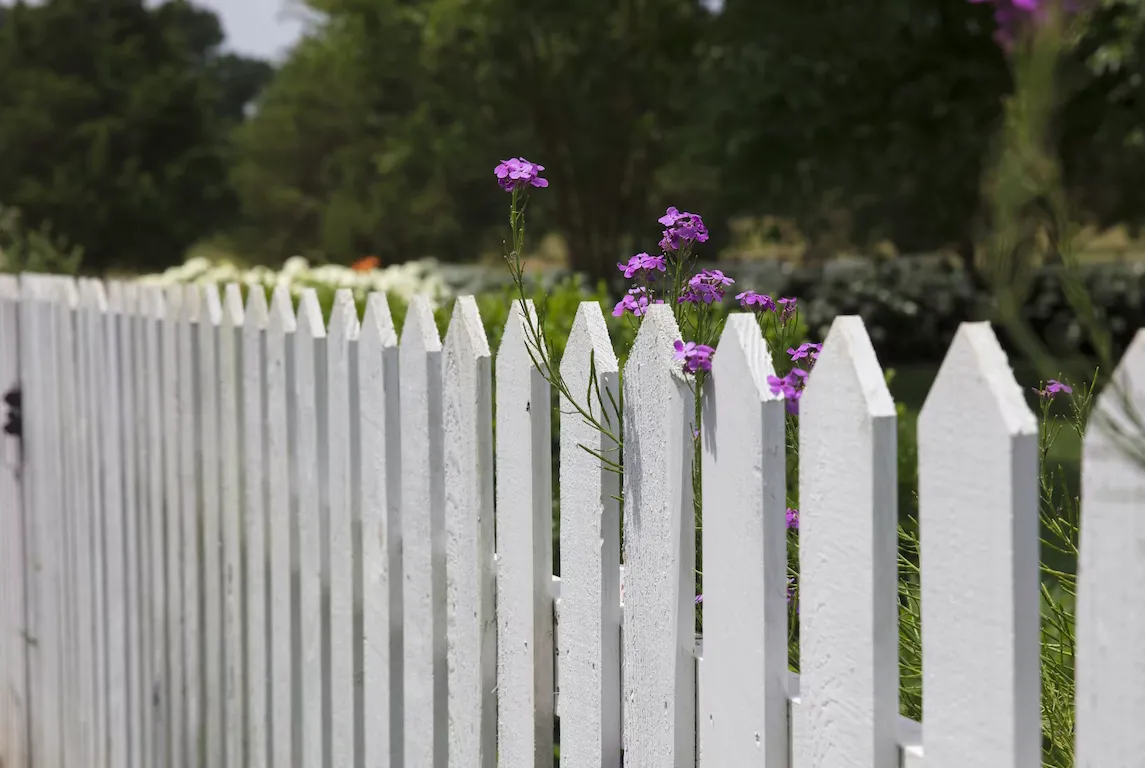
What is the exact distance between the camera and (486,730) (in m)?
1.89

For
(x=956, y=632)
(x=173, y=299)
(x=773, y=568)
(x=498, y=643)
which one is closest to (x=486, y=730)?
(x=498, y=643)

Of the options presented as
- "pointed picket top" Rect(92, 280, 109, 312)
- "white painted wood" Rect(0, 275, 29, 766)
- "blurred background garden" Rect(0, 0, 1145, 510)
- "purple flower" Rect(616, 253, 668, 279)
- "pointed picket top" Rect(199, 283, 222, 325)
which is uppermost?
"blurred background garden" Rect(0, 0, 1145, 510)

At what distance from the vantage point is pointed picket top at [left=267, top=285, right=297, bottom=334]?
2.46 meters

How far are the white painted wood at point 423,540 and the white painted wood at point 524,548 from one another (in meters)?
0.17

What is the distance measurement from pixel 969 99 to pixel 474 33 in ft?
22.2

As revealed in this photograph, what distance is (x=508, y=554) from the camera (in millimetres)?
1811

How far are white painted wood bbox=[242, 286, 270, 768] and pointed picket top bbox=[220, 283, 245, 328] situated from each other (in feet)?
0.12

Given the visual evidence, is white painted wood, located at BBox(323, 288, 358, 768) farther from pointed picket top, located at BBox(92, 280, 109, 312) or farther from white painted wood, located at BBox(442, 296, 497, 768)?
pointed picket top, located at BBox(92, 280, 109, 312)

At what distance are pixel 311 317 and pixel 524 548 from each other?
0.85 m

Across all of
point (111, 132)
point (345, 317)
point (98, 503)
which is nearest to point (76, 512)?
point (98, 503)

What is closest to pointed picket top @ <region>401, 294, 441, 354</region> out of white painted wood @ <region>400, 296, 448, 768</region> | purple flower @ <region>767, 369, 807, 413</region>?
white painted wood @ <region>400, 296, 448, 768</region>

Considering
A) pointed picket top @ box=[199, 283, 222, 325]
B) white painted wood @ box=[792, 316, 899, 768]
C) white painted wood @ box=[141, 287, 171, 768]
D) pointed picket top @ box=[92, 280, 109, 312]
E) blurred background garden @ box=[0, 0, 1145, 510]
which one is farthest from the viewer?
blurred background garden @ box=[0, 0, 1145, 510]

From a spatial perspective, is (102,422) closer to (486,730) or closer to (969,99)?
(486,730)

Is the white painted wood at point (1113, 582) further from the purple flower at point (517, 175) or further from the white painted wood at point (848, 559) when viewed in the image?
the purple flower at point (517, 175)
